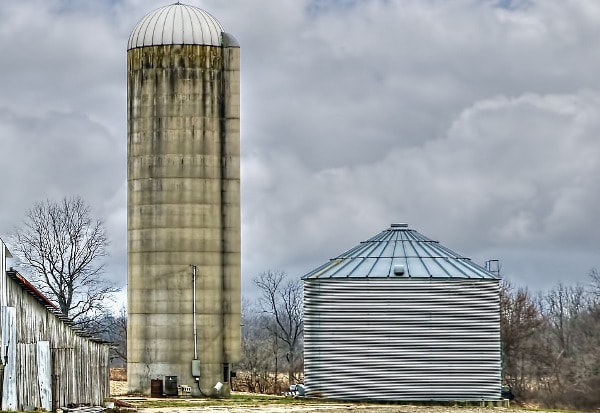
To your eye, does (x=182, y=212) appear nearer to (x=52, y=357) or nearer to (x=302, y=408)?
(x=302, y=408)

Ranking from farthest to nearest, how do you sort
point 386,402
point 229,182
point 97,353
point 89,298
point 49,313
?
1. point 89,298
2. point 229,182
3. point 386,402
4. point 97,353
5. point 49,313

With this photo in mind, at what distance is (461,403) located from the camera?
58156 millimetres

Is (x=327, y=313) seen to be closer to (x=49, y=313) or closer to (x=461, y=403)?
(x=461, y=403)

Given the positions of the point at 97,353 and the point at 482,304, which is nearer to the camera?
the point at 97,353

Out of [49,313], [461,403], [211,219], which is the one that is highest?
[211,219]

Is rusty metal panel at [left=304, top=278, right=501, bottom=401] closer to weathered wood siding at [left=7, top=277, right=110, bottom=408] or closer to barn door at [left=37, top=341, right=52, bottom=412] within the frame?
weathered wood siding at [left=7, top=277, right=110, bottom=408]

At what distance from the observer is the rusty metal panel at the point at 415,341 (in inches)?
→ 2301

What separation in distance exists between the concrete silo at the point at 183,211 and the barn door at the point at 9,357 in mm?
20437

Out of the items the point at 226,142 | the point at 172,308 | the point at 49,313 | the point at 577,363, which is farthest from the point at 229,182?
the point at 577,363

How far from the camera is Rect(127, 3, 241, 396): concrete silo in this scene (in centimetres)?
6106

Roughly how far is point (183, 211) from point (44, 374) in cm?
1976

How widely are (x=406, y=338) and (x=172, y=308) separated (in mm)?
11157

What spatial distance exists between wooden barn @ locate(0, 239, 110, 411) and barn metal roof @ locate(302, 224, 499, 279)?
54.2 ft

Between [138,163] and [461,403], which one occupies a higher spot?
[138,163]
